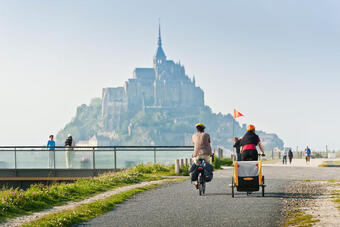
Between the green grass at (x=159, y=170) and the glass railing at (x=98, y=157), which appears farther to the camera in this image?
the glass railing at (x=98, y=157)

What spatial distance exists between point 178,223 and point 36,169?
19174 millimetres

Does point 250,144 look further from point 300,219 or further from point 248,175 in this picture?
point 300,219

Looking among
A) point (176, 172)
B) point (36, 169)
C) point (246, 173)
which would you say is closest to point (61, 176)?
point (36, 169)

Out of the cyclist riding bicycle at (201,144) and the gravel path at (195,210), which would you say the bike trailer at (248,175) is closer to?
the gravel path at (195,210)

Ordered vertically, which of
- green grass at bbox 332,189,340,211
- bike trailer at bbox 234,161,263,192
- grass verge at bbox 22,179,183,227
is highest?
bike trailer at bbox 234,161,263,192

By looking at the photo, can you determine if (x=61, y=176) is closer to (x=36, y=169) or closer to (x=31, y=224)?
(x=36, y=169)

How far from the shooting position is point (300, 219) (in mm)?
8922

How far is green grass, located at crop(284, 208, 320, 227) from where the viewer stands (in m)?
8.47

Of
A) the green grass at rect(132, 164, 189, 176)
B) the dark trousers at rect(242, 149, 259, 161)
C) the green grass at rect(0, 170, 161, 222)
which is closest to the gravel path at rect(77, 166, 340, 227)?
the dark trousers at rect(242, 149, 259, 161)

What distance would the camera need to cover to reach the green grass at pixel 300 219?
27.8ft

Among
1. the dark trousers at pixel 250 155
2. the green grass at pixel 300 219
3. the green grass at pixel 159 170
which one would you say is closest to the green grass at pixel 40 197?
the dark trousers at pixel 250 155

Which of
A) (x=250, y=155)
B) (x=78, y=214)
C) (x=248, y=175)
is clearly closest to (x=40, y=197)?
(x=78, y=214)

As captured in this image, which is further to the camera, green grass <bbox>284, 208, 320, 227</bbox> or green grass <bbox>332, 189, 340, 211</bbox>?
green grass <bbox>332, 189, 340, 211</bbox>

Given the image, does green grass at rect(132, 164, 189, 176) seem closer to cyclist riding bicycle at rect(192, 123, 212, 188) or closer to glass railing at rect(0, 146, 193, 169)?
glass railing at rect(0, 146, 193, 169)
